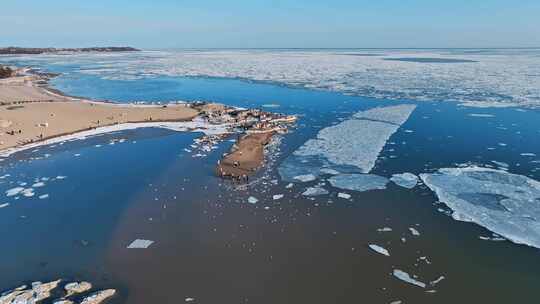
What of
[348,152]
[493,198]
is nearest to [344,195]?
[493,198]

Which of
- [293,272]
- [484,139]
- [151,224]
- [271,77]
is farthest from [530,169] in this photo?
[271,77]

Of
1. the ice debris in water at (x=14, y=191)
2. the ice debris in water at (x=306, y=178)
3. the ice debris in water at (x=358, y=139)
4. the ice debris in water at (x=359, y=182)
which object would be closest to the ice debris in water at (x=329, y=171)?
the ice debris in water at (x=359, y=182)

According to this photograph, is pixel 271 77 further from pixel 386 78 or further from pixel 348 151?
pixel 348 151

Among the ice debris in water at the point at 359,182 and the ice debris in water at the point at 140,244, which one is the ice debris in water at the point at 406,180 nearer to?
the ice debris in water at the point at 359,182

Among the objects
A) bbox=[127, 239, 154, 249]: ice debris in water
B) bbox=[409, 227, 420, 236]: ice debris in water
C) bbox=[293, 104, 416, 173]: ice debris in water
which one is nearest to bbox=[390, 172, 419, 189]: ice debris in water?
bbox=[293, 104, 416, 173]: ice debris in water

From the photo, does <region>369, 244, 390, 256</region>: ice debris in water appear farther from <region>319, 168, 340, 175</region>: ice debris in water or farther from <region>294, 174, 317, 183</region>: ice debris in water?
<region>319, 168, 340, 175</region>: ice debris in water

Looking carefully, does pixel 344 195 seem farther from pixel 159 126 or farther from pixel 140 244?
pixel 159 126

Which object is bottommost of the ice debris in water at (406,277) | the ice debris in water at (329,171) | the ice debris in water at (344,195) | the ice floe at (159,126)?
the ice debris in water at (406,277)
